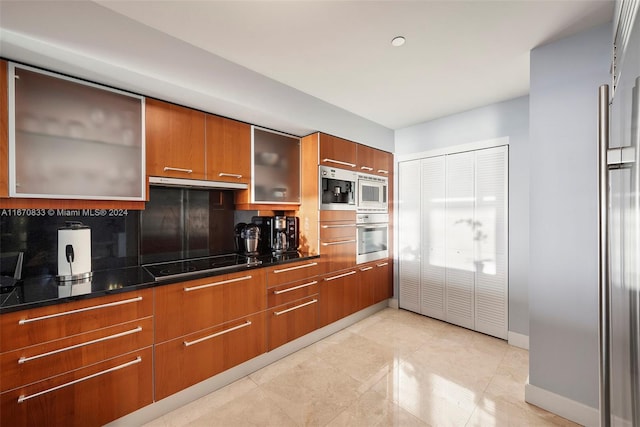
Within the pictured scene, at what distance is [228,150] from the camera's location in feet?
7.70

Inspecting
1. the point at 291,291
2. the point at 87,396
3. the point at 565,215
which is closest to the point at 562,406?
the point at 565,215

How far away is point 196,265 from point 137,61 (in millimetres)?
1466

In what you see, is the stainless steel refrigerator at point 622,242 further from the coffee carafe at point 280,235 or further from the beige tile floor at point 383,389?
the coffee carafe at point 280,235

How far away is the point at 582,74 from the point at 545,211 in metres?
0.89

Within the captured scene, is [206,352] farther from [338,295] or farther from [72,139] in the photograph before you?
[72,139]

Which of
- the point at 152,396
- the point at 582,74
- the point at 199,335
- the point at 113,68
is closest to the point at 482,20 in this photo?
the point at 582,74

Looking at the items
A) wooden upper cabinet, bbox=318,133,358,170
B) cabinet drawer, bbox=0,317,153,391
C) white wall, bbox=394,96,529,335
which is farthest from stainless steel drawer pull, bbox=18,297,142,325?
white wall, bbox=394,96,529,335

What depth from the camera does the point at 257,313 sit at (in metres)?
2.23

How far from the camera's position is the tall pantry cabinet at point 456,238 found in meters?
2.82

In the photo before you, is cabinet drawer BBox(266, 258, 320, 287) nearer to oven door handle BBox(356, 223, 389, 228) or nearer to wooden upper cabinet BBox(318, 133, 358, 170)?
oven door handle BBox(356, 223, 389, 228)

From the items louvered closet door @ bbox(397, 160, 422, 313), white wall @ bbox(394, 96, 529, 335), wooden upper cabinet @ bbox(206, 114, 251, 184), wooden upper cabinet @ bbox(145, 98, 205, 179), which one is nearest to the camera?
wooden upper cabinet @ bbox(145, 98, 205, 179)

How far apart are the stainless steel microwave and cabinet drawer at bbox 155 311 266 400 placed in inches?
69.5

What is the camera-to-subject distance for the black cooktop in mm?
1871

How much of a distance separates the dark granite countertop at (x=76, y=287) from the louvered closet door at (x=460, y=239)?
96.9 inches
